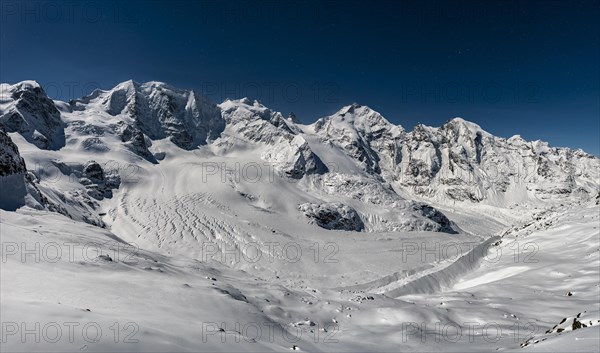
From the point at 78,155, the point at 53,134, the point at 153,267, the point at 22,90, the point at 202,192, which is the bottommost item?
the point at 153,267

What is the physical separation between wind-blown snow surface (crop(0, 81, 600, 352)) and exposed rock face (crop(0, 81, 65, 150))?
620mm

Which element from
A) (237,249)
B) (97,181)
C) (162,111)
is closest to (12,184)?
(237,249)

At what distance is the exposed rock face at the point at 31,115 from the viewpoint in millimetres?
102750

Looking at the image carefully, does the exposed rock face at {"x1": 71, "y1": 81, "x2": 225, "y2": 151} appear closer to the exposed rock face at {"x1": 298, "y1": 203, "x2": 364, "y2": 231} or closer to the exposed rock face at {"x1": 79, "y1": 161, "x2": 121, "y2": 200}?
the exposed rock face at {"x1": 79, "y1": 161, "x2": 121, "y2": 200}

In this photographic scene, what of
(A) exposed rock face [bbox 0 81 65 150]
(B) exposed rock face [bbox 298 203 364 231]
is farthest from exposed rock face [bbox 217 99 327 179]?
(A) exposed rock face [bbox 0 81 65 150]

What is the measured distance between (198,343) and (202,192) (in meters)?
92.2

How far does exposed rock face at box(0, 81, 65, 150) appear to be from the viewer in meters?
103

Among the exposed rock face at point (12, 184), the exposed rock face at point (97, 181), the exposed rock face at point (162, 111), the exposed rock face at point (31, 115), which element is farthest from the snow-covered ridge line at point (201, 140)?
the exposed rock face at point (12, 184)

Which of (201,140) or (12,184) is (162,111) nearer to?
(201,140)

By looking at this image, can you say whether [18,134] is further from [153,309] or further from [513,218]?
[513,218]

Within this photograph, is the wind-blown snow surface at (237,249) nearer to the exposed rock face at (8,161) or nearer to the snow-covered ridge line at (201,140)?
the exposed rock face at (8,161)

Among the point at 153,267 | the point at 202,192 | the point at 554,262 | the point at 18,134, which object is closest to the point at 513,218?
the point at 202,192

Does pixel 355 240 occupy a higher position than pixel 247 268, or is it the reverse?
pixel 355 240

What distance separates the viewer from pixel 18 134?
102 m
